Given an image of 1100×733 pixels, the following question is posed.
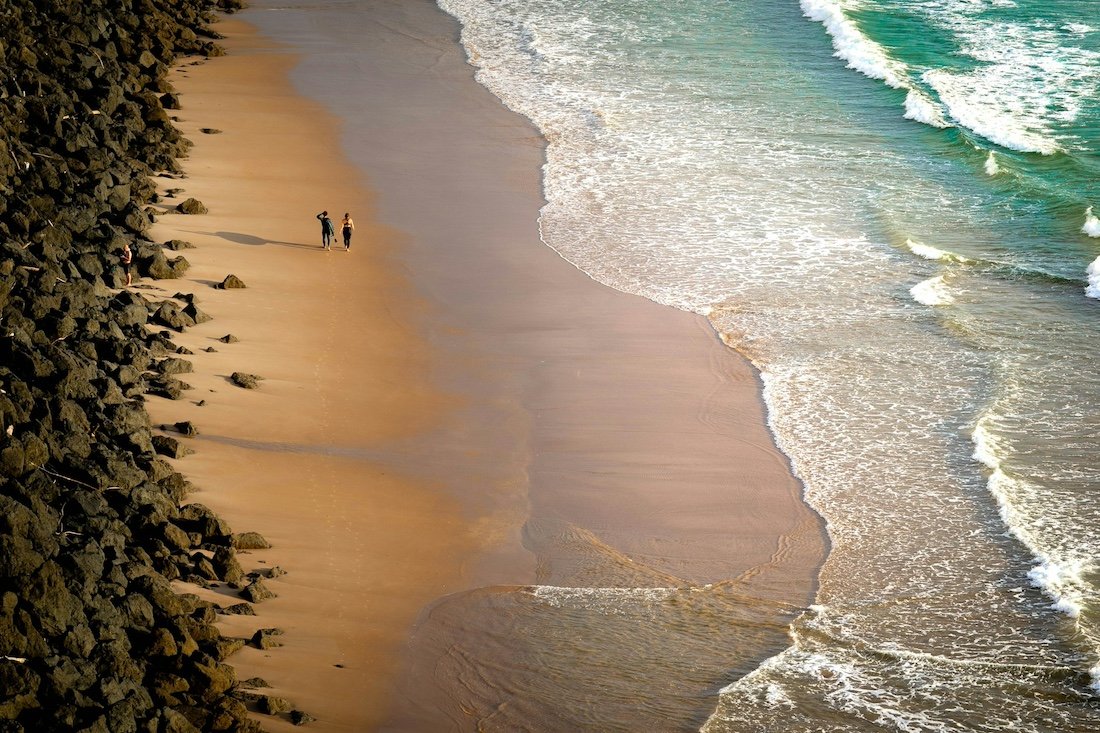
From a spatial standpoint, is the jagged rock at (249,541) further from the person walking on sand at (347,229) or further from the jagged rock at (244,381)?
the person walking on sand at (347,229)

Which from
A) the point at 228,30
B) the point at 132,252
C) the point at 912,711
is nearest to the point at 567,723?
the point at 912,711

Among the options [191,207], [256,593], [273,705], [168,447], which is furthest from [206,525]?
[191,207]

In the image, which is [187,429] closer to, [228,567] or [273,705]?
[228,567]

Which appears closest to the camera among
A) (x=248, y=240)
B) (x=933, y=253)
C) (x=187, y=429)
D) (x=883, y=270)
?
(x=187, y=429)

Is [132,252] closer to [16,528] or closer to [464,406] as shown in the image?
[464,406]

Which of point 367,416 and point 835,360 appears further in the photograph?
point 835,360

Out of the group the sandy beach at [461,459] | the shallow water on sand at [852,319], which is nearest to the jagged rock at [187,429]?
the sandy beach at [461,459]
